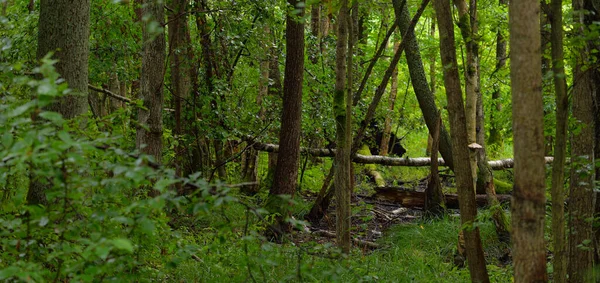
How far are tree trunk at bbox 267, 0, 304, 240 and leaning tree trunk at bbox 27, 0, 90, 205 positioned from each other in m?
4.06

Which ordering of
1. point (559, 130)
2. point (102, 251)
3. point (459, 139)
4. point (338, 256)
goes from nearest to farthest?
point (102, 251), point (338, 256), point (559, 130), point (459, 139)

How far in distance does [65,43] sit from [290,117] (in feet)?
14.3

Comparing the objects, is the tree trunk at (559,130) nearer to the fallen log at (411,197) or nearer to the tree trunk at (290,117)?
the tree trunk at (290,117)

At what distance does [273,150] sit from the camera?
11.6 metres

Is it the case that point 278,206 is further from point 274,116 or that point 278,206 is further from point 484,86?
point 484,86

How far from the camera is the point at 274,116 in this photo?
36.5 ft

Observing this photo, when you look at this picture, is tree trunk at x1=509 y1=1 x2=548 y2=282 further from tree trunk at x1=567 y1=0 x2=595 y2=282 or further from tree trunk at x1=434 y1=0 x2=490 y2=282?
tree trunk at x1=567 y1=0 x2=595 y2=282

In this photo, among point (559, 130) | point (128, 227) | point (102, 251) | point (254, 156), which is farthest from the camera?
point (254, 156)

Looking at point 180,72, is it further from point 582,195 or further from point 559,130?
point 559,130

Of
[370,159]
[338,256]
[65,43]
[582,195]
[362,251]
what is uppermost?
[65,43]

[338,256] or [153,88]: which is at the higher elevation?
[153,88]

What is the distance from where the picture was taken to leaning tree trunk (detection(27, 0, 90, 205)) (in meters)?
5.60

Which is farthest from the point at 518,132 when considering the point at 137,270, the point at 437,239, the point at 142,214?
the point at 437,239

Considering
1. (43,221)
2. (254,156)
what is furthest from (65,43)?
(254,156)
